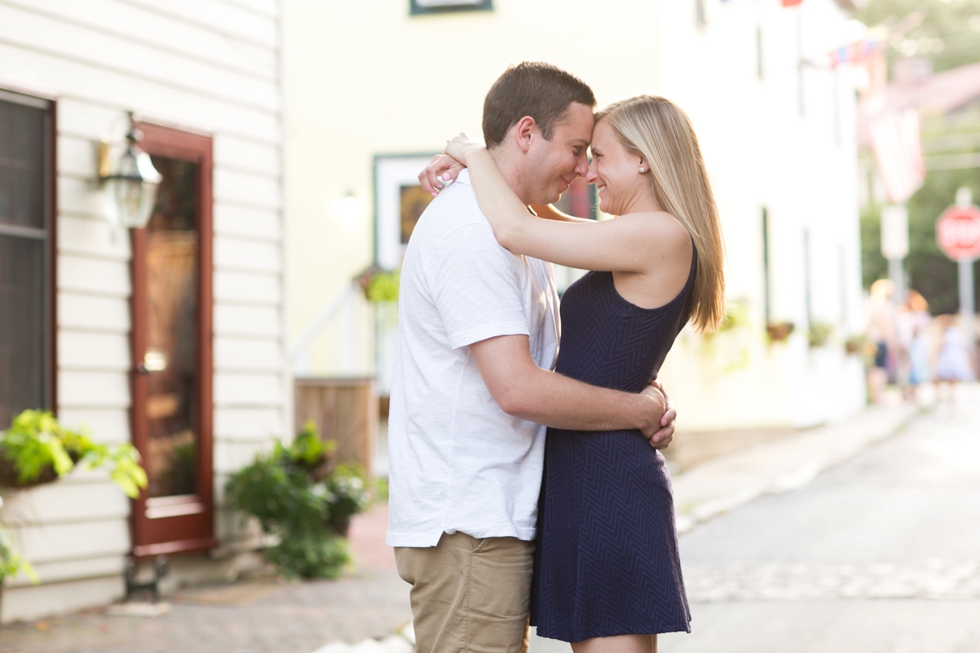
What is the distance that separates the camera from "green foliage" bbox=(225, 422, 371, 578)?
7668mm

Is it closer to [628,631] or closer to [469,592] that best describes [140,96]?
[469,592]

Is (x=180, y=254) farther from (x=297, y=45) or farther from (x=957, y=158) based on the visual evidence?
(x=957, y=158)

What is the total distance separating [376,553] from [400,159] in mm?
6275

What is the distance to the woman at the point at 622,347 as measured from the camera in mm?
2980

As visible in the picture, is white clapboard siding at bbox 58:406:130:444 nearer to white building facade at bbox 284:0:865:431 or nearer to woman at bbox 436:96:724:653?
woman at bbox 436:96:724:653

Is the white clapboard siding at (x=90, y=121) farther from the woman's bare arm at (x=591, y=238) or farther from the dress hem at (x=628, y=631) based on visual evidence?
the dress hem at (x=628, y=631)

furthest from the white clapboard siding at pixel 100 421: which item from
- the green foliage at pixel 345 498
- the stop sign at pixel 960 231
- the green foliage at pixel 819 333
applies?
the stop sign at pixel 960 231

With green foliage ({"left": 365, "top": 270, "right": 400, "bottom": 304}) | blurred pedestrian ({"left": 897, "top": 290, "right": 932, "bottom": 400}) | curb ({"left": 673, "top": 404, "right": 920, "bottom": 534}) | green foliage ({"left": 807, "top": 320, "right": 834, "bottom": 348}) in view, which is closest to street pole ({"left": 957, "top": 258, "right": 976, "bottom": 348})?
blurred pedestrian ({"left": 897, "top": 290, "right": 932, "bottom": 400})

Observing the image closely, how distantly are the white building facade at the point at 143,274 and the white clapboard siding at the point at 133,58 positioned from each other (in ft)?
0.04

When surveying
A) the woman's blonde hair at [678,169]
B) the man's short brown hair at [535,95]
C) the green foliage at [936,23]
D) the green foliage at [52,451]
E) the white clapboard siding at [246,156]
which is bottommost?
the green foliage at [52,451]

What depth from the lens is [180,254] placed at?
768 cm

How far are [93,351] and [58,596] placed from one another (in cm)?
125

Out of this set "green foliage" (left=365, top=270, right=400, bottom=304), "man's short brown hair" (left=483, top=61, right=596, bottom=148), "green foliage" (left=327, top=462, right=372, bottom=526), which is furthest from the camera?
"green foliage" (left=365, top=270, right=400, bottom=304)

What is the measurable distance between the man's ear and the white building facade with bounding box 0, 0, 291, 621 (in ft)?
13.6
